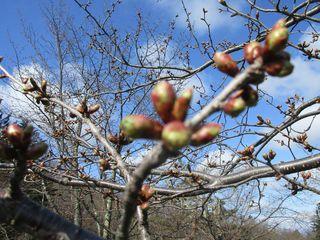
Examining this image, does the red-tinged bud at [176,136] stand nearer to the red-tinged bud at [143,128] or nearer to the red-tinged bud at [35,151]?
the red-tinged bud at [143,128]

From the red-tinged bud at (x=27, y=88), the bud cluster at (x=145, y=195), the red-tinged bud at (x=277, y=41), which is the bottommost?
the bud cluster at (x=145, y=195)

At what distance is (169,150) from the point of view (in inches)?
24.4

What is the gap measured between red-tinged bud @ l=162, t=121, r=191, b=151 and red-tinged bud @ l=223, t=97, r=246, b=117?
137 millimetres

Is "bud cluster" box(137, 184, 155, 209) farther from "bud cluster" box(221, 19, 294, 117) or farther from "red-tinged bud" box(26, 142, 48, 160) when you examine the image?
"bud cluster" box(221, 19, 294, 117)

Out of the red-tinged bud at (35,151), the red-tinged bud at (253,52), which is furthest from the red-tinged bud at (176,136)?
the red-tinged bud at (35,151)

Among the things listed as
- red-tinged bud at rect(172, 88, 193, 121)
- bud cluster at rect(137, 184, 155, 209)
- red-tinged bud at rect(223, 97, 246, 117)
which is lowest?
red-tinged bud at rect(172, 88, 193, 121)

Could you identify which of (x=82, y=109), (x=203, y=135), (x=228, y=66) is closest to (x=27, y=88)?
(x=82, y=109)

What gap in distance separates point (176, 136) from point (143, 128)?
0.11 m

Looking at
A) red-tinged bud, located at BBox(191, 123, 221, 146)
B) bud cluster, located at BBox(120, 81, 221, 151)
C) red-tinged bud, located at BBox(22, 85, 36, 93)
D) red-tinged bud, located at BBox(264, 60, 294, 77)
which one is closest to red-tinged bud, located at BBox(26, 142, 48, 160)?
bud cluster, located at BBox(120, 81, 221, 151)

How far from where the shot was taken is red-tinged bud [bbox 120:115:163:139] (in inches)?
27.0

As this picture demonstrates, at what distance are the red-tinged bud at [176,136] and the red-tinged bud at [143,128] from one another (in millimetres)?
80

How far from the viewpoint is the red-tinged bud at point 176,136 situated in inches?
23.2

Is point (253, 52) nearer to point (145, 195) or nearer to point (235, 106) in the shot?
point (235, 106)

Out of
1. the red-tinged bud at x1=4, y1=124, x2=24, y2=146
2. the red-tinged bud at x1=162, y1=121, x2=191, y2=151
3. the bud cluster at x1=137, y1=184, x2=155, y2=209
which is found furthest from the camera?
the bud cluster at x1=137, y1=184, x2=155, y2=209
